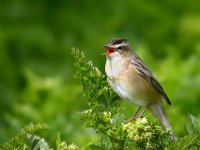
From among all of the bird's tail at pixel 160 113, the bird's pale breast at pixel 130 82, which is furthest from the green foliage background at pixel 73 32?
the bird's tail at pixel 160 113

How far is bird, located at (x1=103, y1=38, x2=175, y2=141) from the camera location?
621cm

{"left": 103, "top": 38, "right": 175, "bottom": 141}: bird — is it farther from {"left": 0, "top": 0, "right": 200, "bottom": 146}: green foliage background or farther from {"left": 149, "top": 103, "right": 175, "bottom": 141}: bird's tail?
{"left": 0, "top": 0, "right": 200, "bottom": 146}: green foliage background

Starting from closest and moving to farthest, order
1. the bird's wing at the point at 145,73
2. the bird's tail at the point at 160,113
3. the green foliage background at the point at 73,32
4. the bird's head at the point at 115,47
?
1. the bird's tail at the point at 160,113
2. the bird's head at the point at 115,47
3. the bird's wing at the point at 145,73
4. the green foliage background at the point at 73,32

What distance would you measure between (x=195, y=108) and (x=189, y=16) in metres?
5.33

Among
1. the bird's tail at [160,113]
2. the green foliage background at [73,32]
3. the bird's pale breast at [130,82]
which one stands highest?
the green foliage background at [73,32]

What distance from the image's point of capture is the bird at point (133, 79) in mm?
6207

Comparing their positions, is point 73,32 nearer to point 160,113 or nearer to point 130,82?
point 130,82

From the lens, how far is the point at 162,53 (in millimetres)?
13359

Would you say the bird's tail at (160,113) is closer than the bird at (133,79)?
Yes

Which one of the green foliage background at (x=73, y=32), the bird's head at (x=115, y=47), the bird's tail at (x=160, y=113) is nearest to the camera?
the bird's tail at (x=160, y=113)

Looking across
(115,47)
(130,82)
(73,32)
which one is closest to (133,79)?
(130,82)

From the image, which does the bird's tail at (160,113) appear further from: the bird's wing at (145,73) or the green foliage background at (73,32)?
the green foliage background at (73,32)

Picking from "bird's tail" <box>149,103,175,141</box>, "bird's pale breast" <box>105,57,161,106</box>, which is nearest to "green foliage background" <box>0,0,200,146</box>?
"bird's pale breast" <box>105,57,161,106</box>

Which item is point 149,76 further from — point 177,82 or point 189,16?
point 189,16
